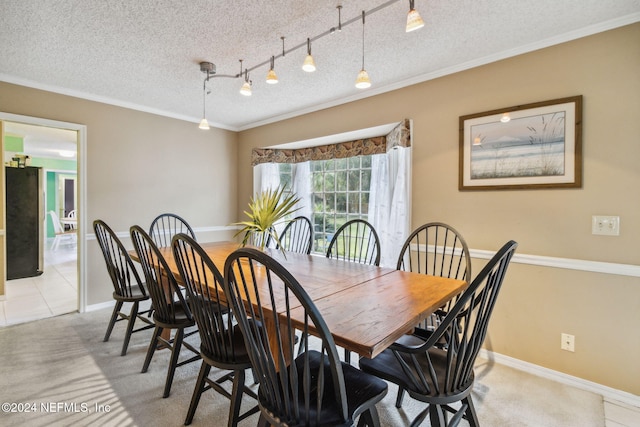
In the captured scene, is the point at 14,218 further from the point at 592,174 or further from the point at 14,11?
the point at 592,174

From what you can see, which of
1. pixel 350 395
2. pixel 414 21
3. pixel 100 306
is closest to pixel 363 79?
pixel 414 21

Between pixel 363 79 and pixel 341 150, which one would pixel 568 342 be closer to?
pixel 363 79

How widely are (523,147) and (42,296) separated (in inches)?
212

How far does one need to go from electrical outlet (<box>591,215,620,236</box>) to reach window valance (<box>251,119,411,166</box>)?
1.43 meters

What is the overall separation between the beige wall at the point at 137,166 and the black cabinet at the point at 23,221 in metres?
2.41

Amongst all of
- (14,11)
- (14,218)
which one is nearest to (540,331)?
(14,11)

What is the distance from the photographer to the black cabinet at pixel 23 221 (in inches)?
182

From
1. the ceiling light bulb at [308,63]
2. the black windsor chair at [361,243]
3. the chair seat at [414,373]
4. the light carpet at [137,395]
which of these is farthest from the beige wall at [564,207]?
the chair seat at [414,373]

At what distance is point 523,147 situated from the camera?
2.23 m

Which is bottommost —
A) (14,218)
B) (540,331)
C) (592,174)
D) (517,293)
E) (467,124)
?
(540,331)

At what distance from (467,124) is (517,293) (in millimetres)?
1351

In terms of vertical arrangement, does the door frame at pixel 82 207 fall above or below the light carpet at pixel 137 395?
above

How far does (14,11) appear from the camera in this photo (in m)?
1.83

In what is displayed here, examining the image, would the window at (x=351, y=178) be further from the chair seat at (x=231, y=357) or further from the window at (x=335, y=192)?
the chair seat at (x=231, y=357)
